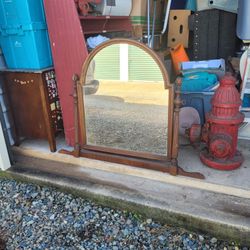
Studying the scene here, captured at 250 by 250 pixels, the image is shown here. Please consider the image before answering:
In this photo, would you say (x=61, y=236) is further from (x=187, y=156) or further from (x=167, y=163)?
(x=187, y=156)

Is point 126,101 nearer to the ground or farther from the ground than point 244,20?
nearer to the ground

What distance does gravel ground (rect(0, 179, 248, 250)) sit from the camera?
6.63 feet

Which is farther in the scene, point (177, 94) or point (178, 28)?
point (178, 28)

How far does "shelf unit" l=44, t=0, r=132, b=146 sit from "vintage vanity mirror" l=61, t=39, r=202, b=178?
206 millimetres

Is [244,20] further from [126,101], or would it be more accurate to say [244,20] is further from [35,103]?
[35,103]

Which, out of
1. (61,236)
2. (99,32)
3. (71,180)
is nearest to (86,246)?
(61,236)

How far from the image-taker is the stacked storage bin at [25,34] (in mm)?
2396

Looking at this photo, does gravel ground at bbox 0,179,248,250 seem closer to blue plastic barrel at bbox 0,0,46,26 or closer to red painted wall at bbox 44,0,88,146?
red painted wall at bbox 44,0,88,146

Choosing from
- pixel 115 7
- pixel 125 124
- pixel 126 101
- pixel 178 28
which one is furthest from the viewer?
pixel 178 28

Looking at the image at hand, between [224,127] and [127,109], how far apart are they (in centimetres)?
84

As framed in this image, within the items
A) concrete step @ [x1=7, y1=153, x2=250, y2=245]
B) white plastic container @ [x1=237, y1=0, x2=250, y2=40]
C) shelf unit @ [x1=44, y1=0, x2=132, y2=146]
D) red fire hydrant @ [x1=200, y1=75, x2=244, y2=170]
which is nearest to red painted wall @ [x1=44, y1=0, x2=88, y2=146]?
shelf unit @ [x1=44, y1=0, x2=132, y2=146]

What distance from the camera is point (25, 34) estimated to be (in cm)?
247

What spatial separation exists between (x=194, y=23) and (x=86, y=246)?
126 inches

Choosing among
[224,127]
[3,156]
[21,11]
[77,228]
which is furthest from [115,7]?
[77,228]
